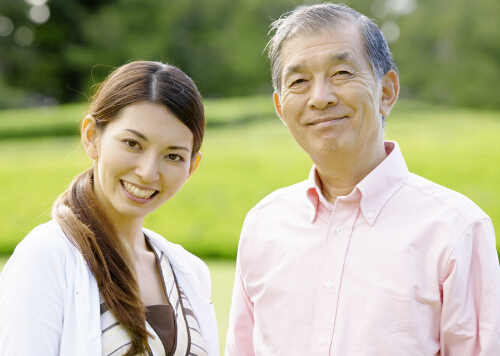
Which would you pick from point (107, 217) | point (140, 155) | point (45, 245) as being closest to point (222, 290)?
point (107, 217)

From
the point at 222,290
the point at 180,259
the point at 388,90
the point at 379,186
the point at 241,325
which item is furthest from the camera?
the point at 222,290

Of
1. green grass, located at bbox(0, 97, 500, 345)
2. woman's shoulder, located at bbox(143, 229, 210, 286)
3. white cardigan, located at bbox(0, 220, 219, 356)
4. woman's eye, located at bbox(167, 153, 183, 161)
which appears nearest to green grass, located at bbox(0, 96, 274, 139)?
green grass, located at bbox(0, 97, 500, 345)

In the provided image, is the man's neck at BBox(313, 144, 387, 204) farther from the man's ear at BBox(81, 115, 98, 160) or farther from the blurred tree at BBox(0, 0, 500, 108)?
the blurred tree at BBox(0, 0, 500, 108)

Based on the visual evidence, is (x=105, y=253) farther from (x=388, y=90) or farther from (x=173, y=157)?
(x=388, y=90)

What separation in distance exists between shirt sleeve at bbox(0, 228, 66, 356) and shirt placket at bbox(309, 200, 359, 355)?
845 millimetres

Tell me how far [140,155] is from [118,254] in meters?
0.37

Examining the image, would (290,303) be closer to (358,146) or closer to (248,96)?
(358,146)

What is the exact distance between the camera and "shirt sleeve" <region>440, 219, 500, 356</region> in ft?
6.23

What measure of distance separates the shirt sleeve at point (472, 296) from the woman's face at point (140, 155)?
1.02 metres

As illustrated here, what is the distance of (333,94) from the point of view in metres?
2.13

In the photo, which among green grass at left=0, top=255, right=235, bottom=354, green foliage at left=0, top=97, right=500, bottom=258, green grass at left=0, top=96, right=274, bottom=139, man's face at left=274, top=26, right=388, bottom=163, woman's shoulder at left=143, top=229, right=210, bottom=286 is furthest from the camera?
green grass at left=0, top=96, right=274, bottom=139

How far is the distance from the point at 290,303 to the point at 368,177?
1.70 ft

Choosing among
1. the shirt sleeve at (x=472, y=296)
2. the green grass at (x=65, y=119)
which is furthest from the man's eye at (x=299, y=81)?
the green grass at (x=65, y=119)

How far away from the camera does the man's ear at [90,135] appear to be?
232 cm
